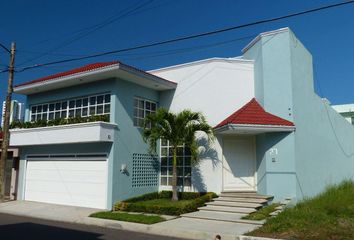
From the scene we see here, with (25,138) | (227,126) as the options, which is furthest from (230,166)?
(25,138)

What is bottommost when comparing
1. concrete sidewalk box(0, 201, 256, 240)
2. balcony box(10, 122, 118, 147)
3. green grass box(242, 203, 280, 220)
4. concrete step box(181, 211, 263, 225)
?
concrete sidewalk box(0, 201, 256, 240)

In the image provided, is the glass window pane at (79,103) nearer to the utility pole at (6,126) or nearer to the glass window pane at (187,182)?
the utility pole at (6,126)

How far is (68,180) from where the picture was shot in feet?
55.2

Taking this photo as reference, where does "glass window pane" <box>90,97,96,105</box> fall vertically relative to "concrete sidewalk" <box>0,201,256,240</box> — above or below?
above

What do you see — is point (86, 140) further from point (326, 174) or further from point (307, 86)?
point (326, 174)

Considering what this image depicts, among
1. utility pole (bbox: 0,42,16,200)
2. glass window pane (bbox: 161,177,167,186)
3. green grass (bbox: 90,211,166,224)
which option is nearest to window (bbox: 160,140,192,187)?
glass window pane (bbox: 161,177,167,186)

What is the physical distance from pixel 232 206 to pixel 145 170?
4.66m

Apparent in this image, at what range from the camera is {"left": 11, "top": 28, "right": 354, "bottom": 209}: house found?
14.6m

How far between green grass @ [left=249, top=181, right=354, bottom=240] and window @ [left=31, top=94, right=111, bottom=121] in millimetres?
8481

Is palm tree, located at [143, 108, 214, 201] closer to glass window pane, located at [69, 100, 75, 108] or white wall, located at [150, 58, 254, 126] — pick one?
white wall, located at [150, 58, 254, 126]

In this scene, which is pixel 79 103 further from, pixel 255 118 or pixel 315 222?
pixel 315 222

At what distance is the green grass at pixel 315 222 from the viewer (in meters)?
9.41

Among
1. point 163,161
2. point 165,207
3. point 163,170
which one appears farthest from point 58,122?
point 165,207

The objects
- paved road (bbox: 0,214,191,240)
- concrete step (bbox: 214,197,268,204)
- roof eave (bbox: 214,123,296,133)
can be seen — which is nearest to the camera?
paved road (bbox: 0,214,191,240)
